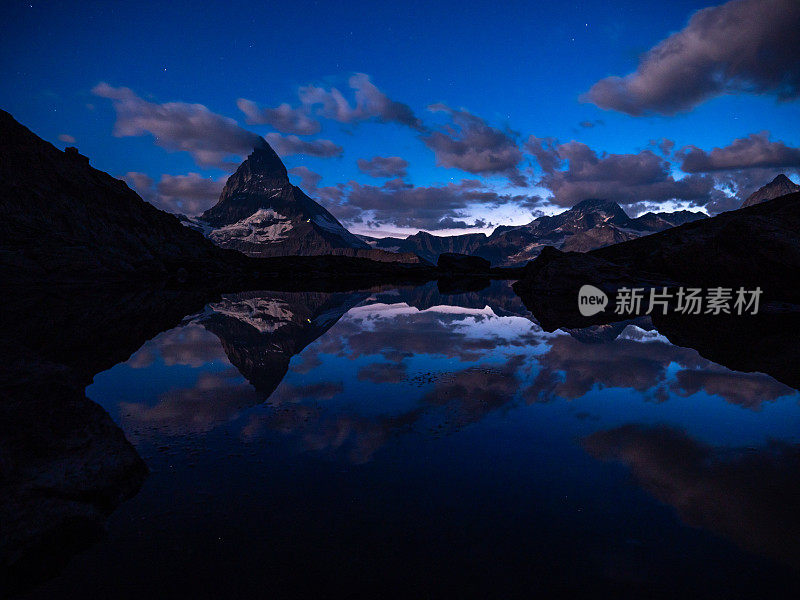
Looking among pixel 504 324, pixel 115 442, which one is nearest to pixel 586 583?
pixel 115 442

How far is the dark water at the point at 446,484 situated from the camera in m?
4.30

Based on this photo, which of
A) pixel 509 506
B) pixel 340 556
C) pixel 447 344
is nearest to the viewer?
pixel 340 556

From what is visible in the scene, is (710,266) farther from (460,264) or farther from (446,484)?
(460,264)

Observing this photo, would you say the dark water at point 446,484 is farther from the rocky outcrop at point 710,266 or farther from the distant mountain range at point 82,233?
the distant mountain range at point 82,233

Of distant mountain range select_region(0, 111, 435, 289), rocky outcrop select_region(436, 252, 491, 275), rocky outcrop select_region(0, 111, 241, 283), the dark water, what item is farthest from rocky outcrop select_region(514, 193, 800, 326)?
rocky outcrop select_region(436, 252, 491, 275)

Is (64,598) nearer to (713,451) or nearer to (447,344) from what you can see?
(713,451)

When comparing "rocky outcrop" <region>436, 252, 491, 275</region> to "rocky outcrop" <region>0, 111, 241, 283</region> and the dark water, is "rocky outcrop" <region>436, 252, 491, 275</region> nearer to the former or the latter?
"rocky outcrop" <region>0, 111, 241, 283</region>

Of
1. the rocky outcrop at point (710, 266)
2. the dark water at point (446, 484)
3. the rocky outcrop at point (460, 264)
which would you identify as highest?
the rocky outcrop at point (460, 264)

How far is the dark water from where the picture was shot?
430cm

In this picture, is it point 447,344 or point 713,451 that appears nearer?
point 713,451

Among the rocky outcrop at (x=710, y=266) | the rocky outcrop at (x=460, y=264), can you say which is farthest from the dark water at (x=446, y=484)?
the rocky outcrop at (x=460, y=264)

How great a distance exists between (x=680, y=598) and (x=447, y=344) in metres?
14.6

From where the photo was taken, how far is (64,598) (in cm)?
395

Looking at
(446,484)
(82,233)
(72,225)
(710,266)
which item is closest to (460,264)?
(82,233)
